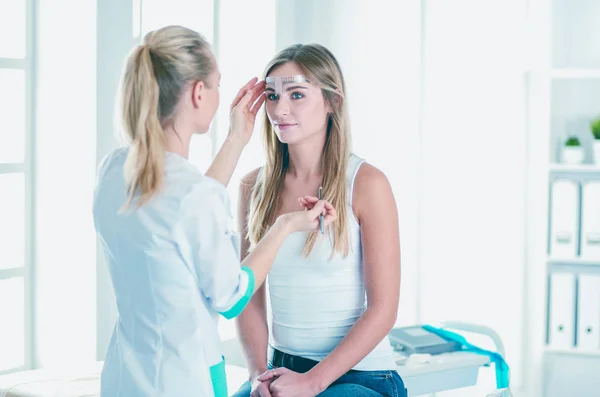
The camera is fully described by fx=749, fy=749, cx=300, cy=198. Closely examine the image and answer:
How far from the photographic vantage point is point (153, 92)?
1.28 metres

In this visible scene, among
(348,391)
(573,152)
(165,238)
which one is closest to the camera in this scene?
(165,238)

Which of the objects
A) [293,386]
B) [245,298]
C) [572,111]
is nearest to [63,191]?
[293,386]

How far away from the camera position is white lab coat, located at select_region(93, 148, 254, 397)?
4.07 ft

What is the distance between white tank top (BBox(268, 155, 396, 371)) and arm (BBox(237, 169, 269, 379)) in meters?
0.09

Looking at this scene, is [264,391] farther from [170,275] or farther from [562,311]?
[562,311]

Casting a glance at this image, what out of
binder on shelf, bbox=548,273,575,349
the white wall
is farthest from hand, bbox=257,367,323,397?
binder on shelf, bbox=548,273,575,349

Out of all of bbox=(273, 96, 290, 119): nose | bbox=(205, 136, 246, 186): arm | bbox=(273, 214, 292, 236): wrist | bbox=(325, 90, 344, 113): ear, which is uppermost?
bbox=(325, 90, 344, 113): ear

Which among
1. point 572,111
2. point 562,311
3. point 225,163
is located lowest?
point 562,311

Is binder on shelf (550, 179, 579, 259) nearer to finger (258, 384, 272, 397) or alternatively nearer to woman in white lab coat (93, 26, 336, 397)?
finger (258, 384, 272, 397)

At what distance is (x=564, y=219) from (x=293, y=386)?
5.89 feet

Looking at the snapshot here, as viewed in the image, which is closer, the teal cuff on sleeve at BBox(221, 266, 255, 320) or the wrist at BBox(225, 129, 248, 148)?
the teal cuff on sleeve at BBox(221, 266, 255, 320)

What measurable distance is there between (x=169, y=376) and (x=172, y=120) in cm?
44

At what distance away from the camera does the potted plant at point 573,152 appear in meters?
3.07

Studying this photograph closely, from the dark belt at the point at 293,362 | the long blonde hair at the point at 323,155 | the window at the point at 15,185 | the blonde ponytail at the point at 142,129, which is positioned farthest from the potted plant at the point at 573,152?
the blonde ponytail at the point at 142,129
